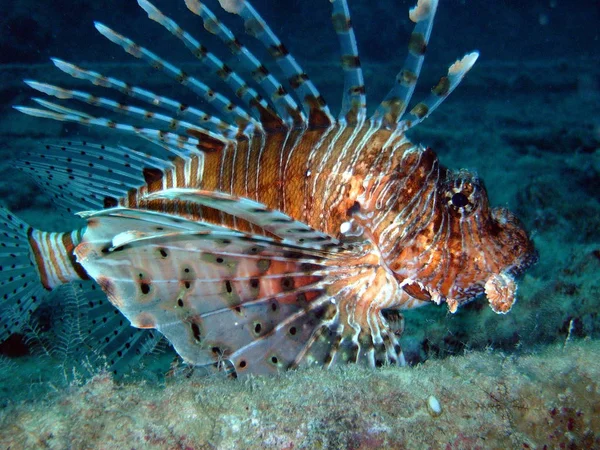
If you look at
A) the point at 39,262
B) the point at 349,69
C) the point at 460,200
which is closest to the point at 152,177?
the point at 39,262

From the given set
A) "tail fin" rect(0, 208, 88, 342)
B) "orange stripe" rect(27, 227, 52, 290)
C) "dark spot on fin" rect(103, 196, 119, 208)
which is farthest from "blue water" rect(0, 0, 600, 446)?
"dark spot on fin" rect(103, 196, 119, 208)

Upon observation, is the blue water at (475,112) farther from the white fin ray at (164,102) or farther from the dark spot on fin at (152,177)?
the white fin ray at (164,102)

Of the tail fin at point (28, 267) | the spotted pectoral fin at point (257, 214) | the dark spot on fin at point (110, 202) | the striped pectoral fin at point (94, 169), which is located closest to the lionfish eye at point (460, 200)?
the spotted pectoral fin at point (257, 214)

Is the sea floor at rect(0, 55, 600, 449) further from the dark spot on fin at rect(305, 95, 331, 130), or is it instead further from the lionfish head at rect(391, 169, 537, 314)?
the dark spot on fin at rect(305, 95, 331, 130)

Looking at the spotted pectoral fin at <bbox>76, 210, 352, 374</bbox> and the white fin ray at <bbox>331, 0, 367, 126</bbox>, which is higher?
the white fin ray at <bbox>331, 0, 367, 126</bbox>

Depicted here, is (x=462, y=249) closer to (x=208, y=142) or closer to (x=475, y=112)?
(x=208, y=142)

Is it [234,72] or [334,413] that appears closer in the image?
[334,413]
